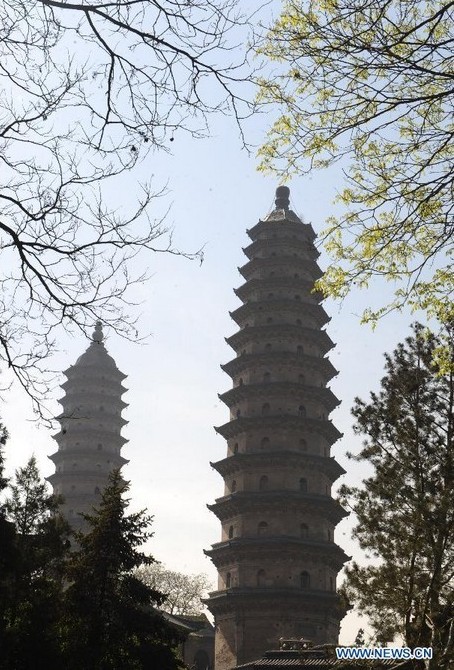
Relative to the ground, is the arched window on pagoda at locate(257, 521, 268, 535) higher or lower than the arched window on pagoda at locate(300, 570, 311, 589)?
higher

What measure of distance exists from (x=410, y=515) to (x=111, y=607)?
315 inches

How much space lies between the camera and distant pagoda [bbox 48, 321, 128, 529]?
41.8m

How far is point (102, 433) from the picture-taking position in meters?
44.3

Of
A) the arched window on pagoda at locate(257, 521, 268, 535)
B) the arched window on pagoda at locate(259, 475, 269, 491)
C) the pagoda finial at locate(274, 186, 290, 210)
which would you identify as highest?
the pagoda finial at locate(274, 186, 290, 210)

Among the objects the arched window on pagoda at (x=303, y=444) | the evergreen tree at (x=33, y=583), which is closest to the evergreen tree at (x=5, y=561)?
the evergreen tree at (x=33, y=583)

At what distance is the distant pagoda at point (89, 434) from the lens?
41844 millimetres

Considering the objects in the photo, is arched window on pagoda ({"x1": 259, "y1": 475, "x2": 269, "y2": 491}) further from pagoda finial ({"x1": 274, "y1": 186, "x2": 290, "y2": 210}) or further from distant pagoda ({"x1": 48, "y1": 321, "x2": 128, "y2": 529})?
pagoda finial ({"x1": 274, "y1": 186, "x2": 290, "y2": 210})

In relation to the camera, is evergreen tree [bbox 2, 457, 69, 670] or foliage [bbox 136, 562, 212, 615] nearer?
evergreen tree [bbox 2, 457, 69, 670]

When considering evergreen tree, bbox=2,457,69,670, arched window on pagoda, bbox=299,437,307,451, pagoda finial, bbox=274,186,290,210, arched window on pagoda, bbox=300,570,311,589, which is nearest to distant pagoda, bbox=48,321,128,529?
pagoda finial, bbox=274,186,290,210

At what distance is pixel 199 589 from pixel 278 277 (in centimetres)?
2772

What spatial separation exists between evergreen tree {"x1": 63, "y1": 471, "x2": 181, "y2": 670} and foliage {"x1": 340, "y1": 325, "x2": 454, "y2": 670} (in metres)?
6.24

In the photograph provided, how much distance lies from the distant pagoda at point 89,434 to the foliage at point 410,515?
2860 cm

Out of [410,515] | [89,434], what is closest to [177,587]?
[89,434]

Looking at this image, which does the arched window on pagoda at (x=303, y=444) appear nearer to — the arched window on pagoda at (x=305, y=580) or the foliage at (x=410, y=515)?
the arched window on pagoda at (x=305, y=580)
